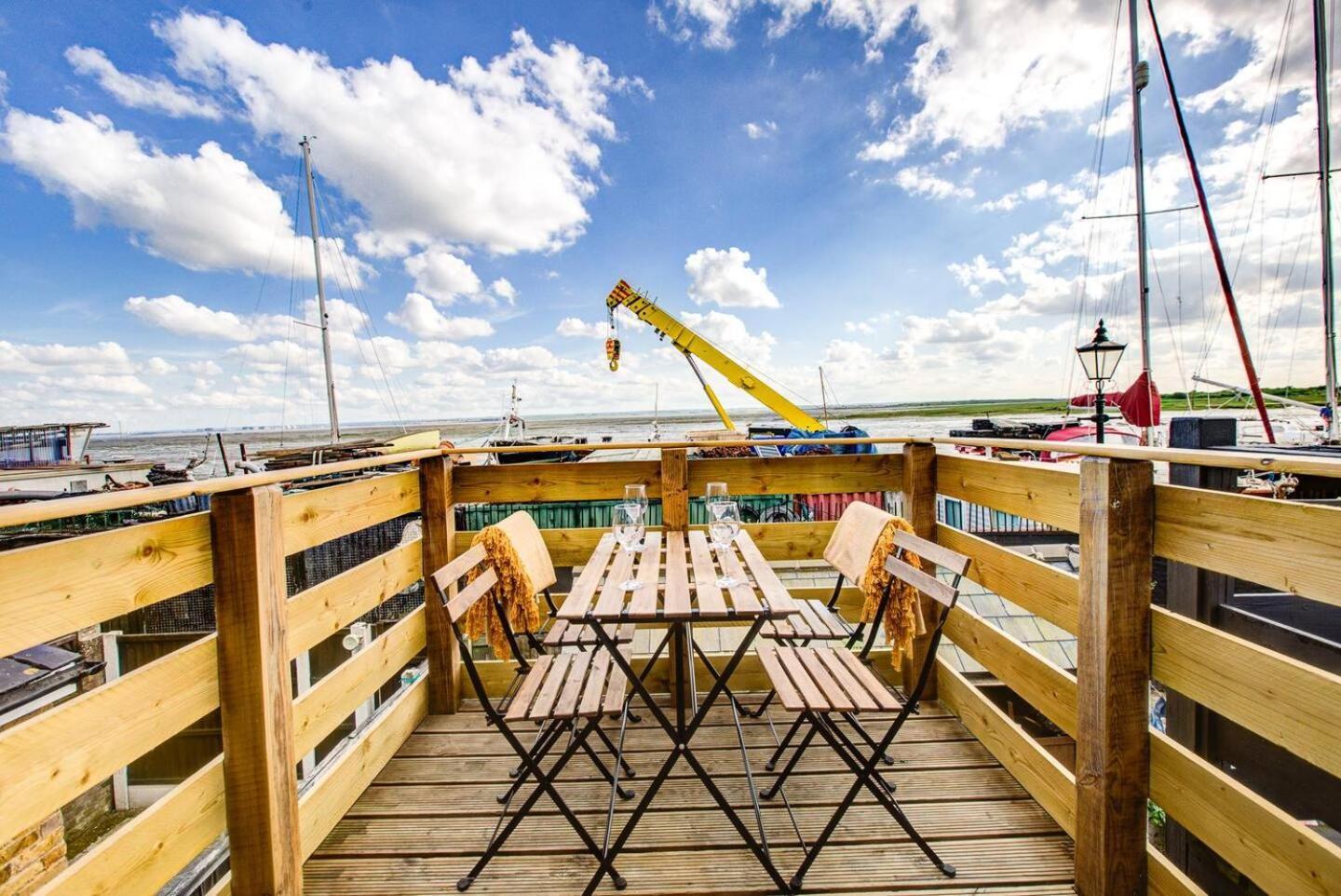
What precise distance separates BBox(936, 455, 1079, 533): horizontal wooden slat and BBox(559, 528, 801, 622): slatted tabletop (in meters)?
0.94

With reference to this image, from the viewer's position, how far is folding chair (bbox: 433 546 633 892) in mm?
1658

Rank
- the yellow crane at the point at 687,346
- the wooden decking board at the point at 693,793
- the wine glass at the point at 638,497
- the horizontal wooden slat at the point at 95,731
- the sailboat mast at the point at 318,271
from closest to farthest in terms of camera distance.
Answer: the horizontal wooden slat at the point at 95,731, the wooden decking board at the point at 693,793, the wine glass at the point at 638,497, the yellow crane at the point at 687,346, the sailboat mast at the point at 318,271

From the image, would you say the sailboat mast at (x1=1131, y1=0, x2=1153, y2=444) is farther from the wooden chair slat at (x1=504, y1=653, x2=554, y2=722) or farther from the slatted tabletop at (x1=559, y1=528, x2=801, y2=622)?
the wooden chair slat at (x1=504, y1=653, x2=554, y2=722)

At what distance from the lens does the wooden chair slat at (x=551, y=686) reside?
165 cm

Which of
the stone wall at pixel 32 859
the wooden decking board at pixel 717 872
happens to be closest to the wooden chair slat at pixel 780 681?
the wooden decking board at pixel 717 872

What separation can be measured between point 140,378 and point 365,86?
79.6ft

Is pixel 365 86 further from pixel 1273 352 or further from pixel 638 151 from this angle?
pixel 1273 352

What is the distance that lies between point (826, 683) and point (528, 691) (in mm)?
948

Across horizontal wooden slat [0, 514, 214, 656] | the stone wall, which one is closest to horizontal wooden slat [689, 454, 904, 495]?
horizontal wooden slat [0, 514, 214, 656]

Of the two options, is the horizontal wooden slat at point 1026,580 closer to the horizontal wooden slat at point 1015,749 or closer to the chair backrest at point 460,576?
the horizontal wooden slat at point 1015,749

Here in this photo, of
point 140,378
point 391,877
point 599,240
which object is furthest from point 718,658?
point 140,378

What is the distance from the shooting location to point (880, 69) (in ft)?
31.5

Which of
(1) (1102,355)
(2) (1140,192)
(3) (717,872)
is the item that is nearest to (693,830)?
(3) (717,872)

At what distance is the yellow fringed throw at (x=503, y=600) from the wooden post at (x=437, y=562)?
530 millimetres
